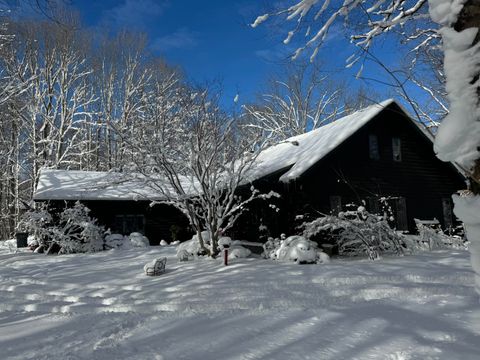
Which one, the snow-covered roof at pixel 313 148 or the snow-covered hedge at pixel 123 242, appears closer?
the snow-covered roof at pixel 313 148

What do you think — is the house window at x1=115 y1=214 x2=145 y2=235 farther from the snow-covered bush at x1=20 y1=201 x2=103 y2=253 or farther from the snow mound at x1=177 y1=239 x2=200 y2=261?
the snow mound at x1=177 y1=239 x2=200 y2=261

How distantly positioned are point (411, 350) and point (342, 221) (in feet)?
26.3

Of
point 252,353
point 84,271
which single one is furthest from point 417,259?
point 84,271

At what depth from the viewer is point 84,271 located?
40.2 ft

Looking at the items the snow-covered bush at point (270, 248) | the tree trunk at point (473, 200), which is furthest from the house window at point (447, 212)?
the tree trunk at point (473, 200)

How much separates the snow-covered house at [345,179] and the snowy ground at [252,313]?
4726mm

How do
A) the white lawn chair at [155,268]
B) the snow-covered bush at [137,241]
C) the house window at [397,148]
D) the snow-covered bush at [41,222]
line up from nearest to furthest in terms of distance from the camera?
the white lawn chair at [155,268] < the house window at [397,148] < the snow-covered bush at [41,222] < the snow-covered bush at [137,241]

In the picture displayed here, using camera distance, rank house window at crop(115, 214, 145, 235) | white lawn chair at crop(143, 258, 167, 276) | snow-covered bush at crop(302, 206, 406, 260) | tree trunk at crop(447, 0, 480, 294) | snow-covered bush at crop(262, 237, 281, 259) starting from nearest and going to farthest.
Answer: tree trunk at crop(447, 0, 480, 294), white lawn chair at crop(143, 258, 167, 276), snow-covered bush at crop(302, 206, 406, 260), snow-covered bush at crop(262, 237, 281, 259), house window at crop(115, 214, 145, 235)

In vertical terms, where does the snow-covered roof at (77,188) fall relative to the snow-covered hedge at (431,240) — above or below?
above

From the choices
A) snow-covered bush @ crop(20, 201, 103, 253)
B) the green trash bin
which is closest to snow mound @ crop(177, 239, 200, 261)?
snow-covered bush @ crop(20, 201, 103, 253)

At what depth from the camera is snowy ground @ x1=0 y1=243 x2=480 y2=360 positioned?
4.98m

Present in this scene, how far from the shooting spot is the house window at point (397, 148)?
18.4 meters

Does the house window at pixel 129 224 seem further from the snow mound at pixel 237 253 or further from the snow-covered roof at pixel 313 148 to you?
the snow mound at pixel 237 253

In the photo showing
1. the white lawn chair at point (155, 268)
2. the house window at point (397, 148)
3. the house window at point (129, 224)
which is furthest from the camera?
the house window at point (129, 224)
